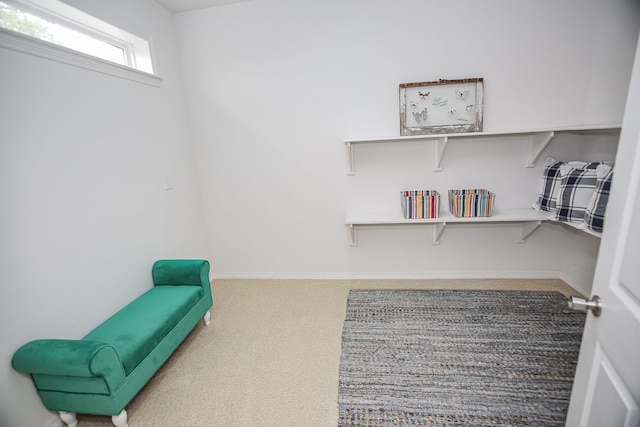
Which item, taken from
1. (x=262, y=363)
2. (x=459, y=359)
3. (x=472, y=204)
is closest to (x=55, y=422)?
(x=262, y=363)

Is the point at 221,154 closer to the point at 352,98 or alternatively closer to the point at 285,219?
the point at 285,219

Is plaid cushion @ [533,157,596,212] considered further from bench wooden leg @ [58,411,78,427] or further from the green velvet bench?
bench wooden leg @ [58,411,78,427]

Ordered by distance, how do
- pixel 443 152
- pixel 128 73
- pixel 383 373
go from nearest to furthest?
pixel 383 373 < pixel 128 73 < pixel 443 152

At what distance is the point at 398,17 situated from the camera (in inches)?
93.9

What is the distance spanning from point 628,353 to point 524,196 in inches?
89.8

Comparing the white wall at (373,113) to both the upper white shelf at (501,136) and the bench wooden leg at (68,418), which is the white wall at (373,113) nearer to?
the upper white shelf at (501,136)

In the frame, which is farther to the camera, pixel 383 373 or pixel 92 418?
pixel 383 373

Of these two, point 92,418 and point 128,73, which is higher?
point 128,73

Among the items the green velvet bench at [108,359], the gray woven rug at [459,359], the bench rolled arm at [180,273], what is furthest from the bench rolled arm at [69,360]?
the gray woven rug at [459,359]

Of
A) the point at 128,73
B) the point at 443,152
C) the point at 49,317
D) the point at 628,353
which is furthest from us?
the point at 443,152

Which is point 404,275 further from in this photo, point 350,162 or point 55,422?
point 55,422

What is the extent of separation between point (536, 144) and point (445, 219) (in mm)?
975

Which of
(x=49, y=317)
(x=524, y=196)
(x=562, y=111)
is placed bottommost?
(x=49, y=317)

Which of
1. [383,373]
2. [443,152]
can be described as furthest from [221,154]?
[383,373]
